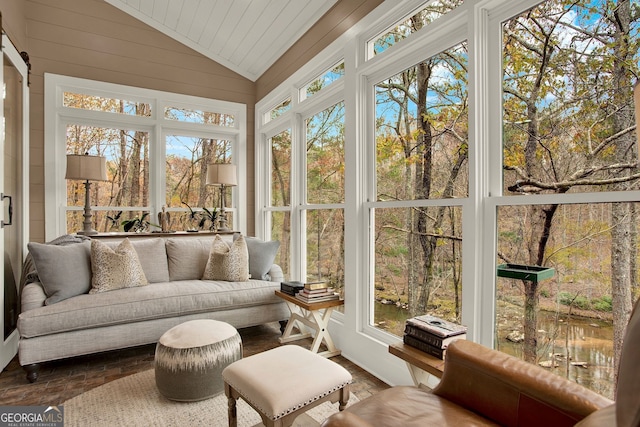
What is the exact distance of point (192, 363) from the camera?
7.18 feet

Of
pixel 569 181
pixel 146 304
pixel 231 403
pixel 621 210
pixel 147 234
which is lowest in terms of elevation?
pixel 231 403

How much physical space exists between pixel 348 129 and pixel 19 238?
3.11m

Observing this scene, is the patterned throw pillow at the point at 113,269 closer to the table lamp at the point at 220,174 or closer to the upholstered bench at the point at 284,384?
the table lamp at the point at 220,174

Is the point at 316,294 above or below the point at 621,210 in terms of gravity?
below

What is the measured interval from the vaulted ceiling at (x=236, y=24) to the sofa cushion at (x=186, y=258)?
235cm

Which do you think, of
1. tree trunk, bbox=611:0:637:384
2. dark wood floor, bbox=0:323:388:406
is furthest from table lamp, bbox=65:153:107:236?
tree trunk, bbox=611:0:637:384

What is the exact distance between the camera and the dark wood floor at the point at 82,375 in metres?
2.35

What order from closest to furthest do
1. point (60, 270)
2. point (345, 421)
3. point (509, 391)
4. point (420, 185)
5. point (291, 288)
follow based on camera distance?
point (345, 421) → point (509, 391) → point (420, 185) → point (60, 270) → point (291, 288)

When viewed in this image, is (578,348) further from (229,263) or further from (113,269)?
(113,269)

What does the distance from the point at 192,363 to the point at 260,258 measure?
65.3 inches

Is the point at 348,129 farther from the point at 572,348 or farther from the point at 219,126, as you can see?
the point at 219,126

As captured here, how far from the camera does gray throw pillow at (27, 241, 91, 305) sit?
2783 millimetres

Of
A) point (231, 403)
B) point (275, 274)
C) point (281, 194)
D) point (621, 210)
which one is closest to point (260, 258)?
point (275, 274)

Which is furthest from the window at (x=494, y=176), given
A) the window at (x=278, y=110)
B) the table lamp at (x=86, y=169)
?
the table lamp at (x=86, y=169)
